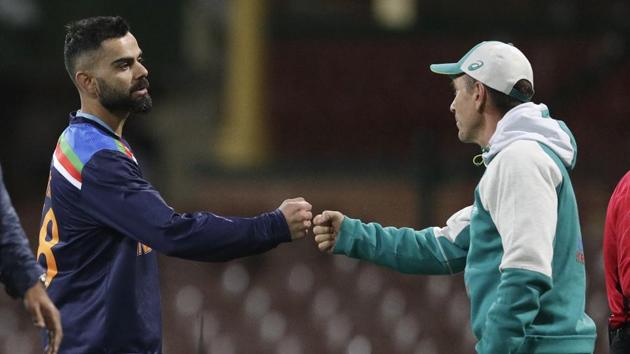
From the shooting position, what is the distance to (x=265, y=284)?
6.81 m

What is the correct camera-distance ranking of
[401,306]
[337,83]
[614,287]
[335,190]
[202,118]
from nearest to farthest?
[614,287] → [401,306] → [335,190] → [337,83] → [202,118]

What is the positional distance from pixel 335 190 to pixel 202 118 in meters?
2.13

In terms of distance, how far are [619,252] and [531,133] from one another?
70 cm

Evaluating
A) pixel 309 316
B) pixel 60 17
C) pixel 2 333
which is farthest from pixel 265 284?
pixel 60 17

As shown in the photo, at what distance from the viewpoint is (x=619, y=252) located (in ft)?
13.9

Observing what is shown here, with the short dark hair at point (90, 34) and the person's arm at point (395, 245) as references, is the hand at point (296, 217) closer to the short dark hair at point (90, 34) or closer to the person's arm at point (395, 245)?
the person's arm at point (395, 245)

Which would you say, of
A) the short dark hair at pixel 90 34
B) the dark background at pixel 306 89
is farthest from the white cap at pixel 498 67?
the dark background at pixel 306 89

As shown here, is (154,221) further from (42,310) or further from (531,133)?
(531,133)

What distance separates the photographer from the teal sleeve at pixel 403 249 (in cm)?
421

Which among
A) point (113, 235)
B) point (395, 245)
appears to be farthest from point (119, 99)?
point (395, 245)

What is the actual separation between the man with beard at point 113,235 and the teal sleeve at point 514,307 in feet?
2.28

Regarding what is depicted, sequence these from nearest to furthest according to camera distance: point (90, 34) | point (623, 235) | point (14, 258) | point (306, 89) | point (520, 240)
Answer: point (14, 258)
point (520, 240)
point (90, 34)
point (623, 235)
point (306, 89)

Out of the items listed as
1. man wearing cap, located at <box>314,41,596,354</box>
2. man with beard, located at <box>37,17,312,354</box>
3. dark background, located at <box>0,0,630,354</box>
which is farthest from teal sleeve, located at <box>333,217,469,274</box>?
dark background, located at <box>0,0,630,354</box>

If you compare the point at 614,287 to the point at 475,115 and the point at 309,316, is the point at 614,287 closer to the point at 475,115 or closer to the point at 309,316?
the point at 475,115
